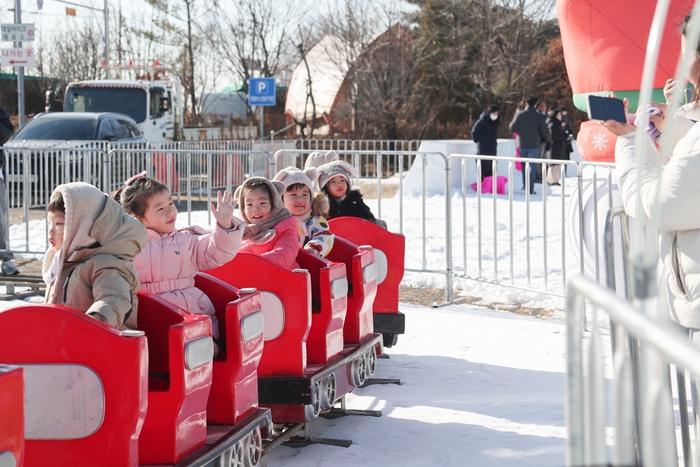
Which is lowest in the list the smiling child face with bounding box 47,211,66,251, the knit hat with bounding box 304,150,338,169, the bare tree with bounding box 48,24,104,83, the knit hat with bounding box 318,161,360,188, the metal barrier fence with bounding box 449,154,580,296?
the metal barrier fence with bounding box 449,154,580,296

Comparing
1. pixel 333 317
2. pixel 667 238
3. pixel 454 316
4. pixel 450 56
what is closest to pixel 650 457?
pixel 667 238

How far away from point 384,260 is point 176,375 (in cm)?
300

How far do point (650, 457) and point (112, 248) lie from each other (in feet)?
7.65

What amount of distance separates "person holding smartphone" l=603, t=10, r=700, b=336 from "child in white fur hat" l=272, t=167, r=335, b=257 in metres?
2.40

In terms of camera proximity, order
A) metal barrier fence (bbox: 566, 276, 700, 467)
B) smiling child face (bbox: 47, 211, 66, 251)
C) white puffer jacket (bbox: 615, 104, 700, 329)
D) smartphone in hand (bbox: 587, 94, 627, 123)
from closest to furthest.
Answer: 1. metal barrier fence (bbox: 566, 276, 700, 467)
2. white puffer jacket (bbox: 615, 104, 700, 329)
3. smartphone in hand (bbox: 587, 94, 627, 123)
4. smiling child face (bbox: 47, 211, 66, 251)

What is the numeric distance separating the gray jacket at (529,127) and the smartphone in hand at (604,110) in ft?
46.5

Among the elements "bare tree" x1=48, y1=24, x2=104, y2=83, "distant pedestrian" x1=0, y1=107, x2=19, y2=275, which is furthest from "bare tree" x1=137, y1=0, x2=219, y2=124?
"distant pedestrian" x1=0, y1=107, x2=19, y2=275

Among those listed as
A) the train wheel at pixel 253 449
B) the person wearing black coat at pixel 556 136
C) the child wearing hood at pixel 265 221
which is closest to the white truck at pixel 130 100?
the person wearing black coat at pixel 556 136

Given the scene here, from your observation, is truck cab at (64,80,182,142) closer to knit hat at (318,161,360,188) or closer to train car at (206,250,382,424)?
knit hat at (318,161,360,188)

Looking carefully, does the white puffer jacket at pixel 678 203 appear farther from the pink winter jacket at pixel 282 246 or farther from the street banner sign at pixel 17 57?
the street banner sign at pixel 17 57

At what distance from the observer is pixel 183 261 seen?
4109mm

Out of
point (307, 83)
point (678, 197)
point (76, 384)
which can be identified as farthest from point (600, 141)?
point (307, 83)

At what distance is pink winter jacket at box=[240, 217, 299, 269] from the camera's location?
187 inches

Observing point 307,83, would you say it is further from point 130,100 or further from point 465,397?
point 465,397
